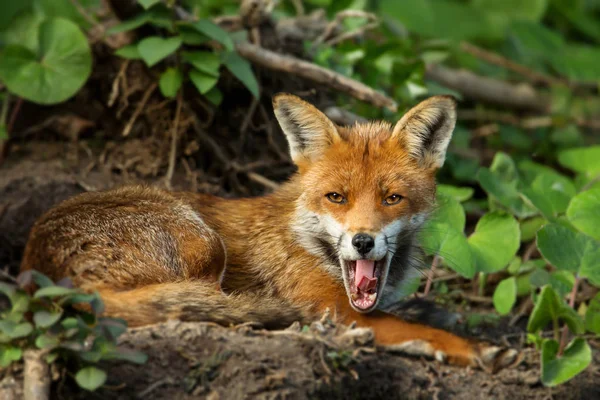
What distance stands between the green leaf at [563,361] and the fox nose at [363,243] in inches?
44.5

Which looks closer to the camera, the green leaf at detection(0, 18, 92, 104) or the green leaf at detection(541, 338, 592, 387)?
the green leaf at detection(541, 338, 592, 387)

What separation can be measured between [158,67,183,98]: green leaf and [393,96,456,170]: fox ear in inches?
78.5

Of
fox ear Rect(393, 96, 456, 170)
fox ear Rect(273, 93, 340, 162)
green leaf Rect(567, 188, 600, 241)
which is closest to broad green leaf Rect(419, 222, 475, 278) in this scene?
fox ear Rect(393, 96, 456, 170)

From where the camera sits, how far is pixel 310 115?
4.99 meters

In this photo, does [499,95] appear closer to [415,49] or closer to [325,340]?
[415,49]

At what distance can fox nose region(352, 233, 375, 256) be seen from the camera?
4.38 m

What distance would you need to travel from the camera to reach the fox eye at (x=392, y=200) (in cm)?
473

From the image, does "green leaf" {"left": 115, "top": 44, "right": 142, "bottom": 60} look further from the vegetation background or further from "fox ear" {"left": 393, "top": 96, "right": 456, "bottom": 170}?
"fox ear" {"left": 393, "top": 96, "right": 456, "bottom": 170}

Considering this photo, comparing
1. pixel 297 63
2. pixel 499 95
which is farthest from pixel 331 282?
pixel 499 95

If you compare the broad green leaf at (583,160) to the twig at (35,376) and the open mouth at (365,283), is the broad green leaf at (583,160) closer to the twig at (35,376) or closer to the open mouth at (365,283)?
the open mouth at (365,283)

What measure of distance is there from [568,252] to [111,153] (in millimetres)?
3581

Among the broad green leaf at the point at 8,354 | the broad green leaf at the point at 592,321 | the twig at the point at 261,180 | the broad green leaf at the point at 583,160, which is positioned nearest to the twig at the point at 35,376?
the broad green leaf at the point at 8,354

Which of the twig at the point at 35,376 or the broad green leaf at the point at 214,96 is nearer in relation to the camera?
the twig at the point at 35,376

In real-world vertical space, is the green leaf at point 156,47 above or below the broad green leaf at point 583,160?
above
